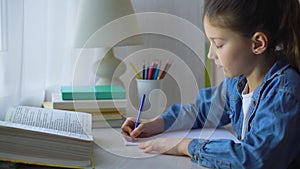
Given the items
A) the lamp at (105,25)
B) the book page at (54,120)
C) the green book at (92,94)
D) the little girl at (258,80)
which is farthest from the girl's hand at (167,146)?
the lamp at (105,25)

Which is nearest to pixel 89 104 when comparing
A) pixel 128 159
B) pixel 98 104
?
pixel 98 104

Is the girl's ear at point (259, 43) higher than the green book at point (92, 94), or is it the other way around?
the girl's ear at point (259, 43)

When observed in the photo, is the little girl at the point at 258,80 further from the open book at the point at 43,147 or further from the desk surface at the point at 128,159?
the open book at the point at 43,147

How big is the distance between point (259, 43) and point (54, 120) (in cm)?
47

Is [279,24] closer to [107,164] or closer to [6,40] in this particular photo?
[107,164]

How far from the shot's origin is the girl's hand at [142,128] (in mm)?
1042

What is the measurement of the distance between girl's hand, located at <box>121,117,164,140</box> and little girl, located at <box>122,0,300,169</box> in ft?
0.24

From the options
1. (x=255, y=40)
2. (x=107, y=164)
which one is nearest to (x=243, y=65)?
(x=255, y=40)

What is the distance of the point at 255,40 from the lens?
0.90 meters

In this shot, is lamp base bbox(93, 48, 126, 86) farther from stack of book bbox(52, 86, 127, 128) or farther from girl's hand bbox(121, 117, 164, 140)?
girl's hand bbox(121, 117, 164, 140)

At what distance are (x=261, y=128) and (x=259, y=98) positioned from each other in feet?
0.31

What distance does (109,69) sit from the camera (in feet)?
4.26

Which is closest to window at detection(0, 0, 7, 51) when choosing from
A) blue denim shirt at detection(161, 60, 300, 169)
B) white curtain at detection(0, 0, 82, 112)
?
white curtain at detection(0, 0, 82, 112)

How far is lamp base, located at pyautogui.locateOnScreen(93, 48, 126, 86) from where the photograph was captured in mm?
1298
